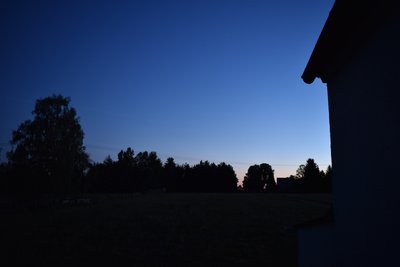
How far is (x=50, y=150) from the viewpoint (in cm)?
3491

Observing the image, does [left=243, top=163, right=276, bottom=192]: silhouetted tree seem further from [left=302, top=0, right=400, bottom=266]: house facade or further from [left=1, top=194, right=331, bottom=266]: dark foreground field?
[left=302, top=0, right=400, bottom=266]: house facade

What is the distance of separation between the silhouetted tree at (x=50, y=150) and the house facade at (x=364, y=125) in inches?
1283

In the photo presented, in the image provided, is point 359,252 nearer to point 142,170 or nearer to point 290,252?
point 290,252

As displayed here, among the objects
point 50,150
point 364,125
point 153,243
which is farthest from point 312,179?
point 364,125

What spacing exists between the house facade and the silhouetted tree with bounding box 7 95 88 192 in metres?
32.6

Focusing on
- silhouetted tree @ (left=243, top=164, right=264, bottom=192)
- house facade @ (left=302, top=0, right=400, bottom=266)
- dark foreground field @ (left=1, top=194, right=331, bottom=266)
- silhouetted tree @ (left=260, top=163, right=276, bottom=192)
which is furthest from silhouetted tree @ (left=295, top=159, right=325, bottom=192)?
house facade @ (left=302, top=0, right=400, bottom=266)

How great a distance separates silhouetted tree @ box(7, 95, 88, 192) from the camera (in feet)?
103

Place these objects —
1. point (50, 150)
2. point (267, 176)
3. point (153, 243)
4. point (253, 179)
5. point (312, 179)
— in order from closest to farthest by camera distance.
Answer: point (153, 243)
point (50, 150)
point (312, 179)
point (253, 179)
point (267, 176)

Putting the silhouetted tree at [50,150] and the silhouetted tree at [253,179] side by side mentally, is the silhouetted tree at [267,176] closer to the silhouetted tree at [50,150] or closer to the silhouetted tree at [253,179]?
the silhouetted tree at [253,179]

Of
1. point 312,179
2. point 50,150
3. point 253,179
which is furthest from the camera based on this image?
point 253,179

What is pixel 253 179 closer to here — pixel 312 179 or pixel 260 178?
pixel 260 178

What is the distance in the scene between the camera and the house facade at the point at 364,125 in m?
2.31

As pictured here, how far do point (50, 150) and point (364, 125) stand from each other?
3685 cm

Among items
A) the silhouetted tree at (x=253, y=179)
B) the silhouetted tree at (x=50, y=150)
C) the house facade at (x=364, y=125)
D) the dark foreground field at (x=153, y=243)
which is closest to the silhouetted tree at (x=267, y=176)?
the silhouetted tree at (x=253, y=179)
